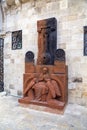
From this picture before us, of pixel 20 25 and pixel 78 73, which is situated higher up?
pixel 20 25

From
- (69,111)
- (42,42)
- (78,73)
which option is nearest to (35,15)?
(42,42)

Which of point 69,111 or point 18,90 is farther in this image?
point 18,90

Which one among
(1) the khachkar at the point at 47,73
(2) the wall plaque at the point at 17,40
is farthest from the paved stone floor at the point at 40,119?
(2) the wall plaque at the point at 17,40

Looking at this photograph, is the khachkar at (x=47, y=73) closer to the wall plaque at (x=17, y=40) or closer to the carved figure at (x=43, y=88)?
the carved figure at (x=43, y=88)

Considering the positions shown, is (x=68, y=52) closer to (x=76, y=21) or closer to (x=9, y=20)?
(x=76, y=21)

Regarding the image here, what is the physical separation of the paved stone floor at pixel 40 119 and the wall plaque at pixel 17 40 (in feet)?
4.99

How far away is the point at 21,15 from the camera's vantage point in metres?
3.83

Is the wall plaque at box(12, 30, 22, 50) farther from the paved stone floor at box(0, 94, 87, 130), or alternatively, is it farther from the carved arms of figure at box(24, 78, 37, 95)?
the paved stone floor at box(0, 94, 87, 130)

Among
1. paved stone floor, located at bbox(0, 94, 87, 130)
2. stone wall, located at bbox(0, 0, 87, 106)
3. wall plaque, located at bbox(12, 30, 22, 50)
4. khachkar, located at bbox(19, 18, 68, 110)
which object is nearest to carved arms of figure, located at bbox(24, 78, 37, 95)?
khachkar, located at bbox(19, 18, 68, 110)

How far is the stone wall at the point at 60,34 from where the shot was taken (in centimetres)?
304

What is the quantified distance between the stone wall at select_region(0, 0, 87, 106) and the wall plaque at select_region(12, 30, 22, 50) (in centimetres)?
10

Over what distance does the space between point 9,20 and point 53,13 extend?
1.32m

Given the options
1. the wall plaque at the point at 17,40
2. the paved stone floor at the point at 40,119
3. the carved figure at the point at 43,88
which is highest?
the wall plaque at the point at 17,40

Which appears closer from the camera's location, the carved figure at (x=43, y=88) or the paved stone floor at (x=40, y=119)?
the paved stone floor at (x=40, y=119)
